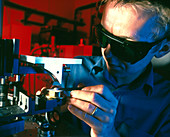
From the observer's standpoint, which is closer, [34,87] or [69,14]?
[34,87]

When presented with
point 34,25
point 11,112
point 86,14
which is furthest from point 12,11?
point 11,112

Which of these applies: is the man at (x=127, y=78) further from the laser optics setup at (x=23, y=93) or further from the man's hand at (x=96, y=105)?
the laser optics setup at (x=23, y=93)

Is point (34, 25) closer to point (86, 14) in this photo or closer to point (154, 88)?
point (86, 14)

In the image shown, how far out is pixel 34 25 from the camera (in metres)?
4.12

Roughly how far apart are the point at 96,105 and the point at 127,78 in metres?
0.58

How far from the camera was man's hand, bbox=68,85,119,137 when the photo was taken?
535 millimetres

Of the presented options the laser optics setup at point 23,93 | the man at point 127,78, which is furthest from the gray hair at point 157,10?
the laser optics setup at point 23,93

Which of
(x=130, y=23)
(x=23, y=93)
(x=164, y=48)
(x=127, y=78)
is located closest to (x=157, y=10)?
(x=130, y=23)

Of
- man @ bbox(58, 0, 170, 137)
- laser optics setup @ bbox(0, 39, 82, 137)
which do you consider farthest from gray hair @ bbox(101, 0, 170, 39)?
laser optics setup @ bbox(0, 39, 82, 137)

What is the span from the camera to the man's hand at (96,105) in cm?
53

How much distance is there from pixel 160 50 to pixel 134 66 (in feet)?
0.68

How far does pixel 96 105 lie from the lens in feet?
1.78

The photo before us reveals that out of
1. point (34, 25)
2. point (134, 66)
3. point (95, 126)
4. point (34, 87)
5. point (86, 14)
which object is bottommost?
point (34, 87)

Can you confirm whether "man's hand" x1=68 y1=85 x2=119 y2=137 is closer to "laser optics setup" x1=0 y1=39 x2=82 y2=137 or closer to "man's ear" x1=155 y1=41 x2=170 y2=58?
"laser optics setup" x1=0 y1=39 x2=82 y2=137
